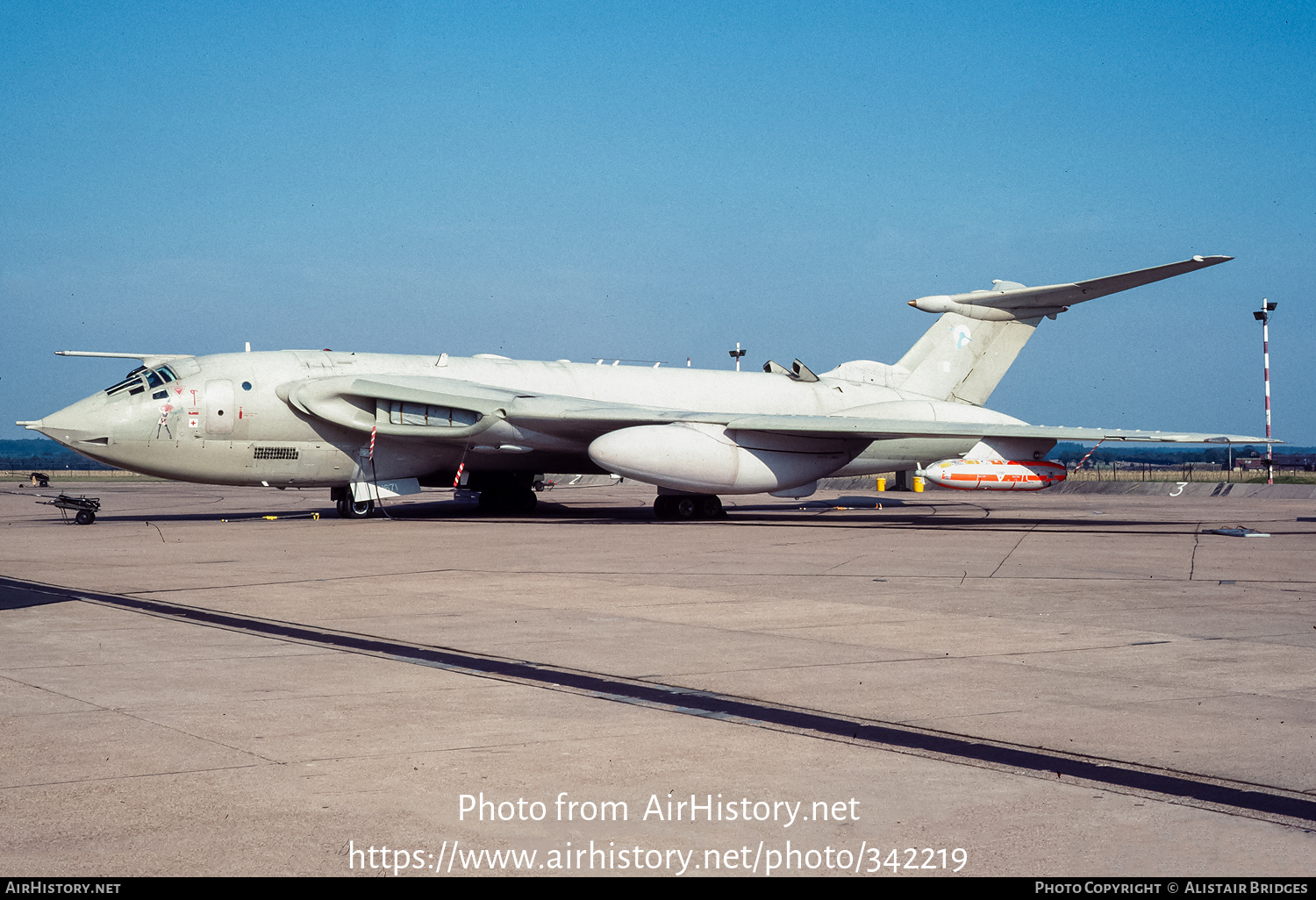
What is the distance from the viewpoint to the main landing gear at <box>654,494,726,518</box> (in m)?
24.4

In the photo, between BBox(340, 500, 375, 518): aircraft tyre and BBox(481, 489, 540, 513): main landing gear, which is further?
BBox(481, 489, 540, 513): main landing gear

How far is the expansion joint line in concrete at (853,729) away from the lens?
4773 mm

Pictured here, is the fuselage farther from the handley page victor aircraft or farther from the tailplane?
the tailplane

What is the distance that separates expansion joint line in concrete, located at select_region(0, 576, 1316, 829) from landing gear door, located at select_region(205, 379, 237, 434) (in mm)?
12792

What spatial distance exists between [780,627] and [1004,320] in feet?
62.9

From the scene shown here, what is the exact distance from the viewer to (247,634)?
9.13m

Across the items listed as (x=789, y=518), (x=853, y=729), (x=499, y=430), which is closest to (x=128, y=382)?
(x=499, y=430)

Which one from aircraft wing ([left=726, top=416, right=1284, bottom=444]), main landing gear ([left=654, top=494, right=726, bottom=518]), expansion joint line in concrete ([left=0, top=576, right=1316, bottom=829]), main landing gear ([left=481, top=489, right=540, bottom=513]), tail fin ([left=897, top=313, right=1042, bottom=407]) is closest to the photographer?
expansion joint line in concrete ([left=0, top=576, right=1316, bottom=829])

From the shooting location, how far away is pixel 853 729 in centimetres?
604

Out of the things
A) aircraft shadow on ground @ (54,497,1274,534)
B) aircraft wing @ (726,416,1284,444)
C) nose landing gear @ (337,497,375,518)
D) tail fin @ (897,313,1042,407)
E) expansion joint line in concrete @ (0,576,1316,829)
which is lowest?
expansion joint line in concrete @ (0,576,1316,829)

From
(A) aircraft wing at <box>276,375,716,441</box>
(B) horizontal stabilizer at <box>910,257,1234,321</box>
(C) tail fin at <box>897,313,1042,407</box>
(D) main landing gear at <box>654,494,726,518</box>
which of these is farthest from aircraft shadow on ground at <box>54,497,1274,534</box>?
(B) horizontal stabilizer at <box>910,257,1234,321</box>

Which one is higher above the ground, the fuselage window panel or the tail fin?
the tail fin

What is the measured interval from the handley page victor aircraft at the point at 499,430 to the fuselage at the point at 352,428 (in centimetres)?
3
